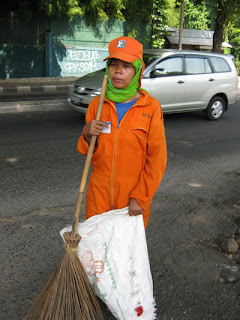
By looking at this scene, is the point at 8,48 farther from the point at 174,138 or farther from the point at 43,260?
the point at 43,260

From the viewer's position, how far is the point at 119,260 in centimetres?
215

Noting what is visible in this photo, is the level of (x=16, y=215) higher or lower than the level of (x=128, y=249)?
lower

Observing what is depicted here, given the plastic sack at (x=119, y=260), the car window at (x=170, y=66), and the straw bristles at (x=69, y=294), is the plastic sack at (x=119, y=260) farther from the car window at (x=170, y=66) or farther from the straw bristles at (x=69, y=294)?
the car window at (x=170, y=66)

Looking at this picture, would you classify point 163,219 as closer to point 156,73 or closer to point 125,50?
point 125,50

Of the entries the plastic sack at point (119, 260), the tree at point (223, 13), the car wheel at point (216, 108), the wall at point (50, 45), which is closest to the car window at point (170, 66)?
the car wheel at point (216, 108)

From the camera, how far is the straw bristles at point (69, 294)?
2115 mm

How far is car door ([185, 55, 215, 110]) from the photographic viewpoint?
30.3 ft

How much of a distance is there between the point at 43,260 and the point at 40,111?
772cm

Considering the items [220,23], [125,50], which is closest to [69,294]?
[125,50]

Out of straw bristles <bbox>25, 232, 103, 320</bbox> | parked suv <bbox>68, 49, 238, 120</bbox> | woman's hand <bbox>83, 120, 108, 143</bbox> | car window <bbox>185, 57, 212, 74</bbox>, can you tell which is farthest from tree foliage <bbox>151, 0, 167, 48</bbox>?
straw bristles <bbox>25, 232, 103, 320</bbox>

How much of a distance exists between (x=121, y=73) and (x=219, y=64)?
8.40 meters

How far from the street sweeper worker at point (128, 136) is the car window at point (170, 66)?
6683mm

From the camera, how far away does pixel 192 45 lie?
30328 mm

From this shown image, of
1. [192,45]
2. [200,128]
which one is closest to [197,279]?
[200,128]
